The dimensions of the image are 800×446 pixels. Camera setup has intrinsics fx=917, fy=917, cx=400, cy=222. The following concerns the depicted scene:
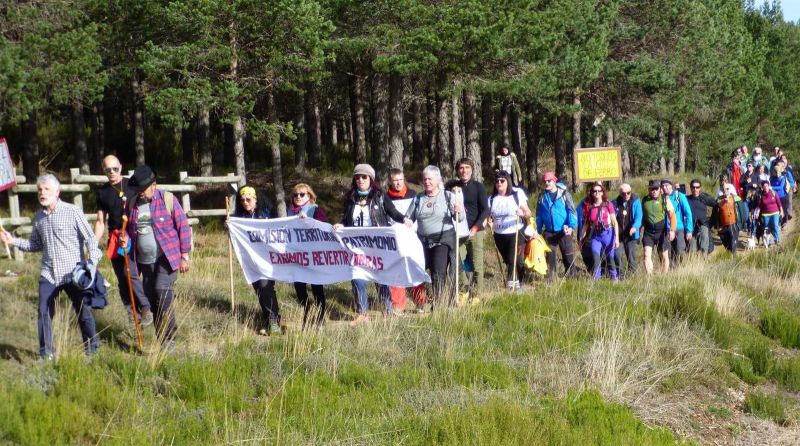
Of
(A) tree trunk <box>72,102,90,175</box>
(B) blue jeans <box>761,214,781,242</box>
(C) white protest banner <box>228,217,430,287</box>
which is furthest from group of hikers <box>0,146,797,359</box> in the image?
(A) tree trunk <box>72,102,90,175</box>

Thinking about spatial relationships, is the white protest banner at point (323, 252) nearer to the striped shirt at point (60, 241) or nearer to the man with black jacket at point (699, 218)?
the striped shirt at point (60, 241)

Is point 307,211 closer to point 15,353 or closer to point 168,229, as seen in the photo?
point 168,229

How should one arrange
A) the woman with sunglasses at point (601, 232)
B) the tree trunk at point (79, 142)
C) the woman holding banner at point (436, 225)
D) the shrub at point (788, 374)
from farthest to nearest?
the tree trunk at point (79, 142)
the woman with sunglasses at point (601, 232)
the woman holding banner at point (436, 225)
the shrub at point (788, 374)

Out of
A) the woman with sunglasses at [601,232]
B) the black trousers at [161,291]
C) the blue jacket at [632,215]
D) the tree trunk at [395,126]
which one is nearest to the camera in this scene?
the black trousers at [161,291]

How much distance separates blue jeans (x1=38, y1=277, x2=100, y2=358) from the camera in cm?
726

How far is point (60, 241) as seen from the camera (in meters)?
7.41

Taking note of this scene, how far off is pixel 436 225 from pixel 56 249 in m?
4.09

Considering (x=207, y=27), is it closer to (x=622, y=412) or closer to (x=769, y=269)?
(x=769, y=269)

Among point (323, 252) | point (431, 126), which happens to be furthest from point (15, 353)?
point (431, 126)

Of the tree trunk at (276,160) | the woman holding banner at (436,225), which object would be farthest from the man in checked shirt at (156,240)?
the tree trunk at (276,160)

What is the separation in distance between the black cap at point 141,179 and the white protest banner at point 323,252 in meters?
1.63

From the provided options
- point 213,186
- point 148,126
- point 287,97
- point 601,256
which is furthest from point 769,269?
point 148,126

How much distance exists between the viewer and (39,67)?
1906 cm

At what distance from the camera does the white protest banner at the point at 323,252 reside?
930 centimetres
